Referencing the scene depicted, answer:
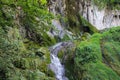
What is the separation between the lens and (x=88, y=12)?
92.8 feet

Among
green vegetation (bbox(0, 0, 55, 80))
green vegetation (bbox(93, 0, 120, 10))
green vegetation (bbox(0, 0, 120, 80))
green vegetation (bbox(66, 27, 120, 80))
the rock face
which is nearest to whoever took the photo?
green vegetation (bbox(0, 0, 55, 80))

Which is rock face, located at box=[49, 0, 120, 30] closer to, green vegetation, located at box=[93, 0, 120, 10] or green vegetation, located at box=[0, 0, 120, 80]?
green vegetation, located at box=[93, 0, 120, 10]

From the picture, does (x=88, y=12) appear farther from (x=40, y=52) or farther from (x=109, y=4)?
(x=40, y=52)

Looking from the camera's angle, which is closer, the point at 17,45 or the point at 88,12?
the point at 17,45

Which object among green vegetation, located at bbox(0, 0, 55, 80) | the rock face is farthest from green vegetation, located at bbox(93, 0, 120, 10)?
green vegetation, located at bbox(0, 0, 55, 80)

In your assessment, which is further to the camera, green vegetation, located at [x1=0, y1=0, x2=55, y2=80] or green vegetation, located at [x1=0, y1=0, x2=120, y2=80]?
green vegetation, located at [x1=0, y1=0, x2=120, y2=80]

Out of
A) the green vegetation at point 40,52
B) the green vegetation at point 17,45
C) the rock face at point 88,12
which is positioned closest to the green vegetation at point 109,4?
the rock face at point 88,12

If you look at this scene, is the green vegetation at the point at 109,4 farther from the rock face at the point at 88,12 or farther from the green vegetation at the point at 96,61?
the green vegetation at the point at 96,61

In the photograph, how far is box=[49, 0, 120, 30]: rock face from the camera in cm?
2391

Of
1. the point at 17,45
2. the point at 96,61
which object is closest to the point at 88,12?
the point at 96,61

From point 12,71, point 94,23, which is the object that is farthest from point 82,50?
point 94,23

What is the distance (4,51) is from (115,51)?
6.36 metres

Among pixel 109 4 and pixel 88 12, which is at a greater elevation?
pixel 109 4

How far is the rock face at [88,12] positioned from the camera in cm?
2391
